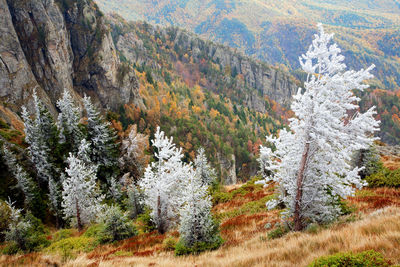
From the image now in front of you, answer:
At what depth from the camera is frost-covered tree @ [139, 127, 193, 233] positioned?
596 inches

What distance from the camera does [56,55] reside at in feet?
210

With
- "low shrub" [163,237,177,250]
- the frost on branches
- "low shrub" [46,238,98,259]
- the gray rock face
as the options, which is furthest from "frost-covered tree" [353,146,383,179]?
the gray rock face

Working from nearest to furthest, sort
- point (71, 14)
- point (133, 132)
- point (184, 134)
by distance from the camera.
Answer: point (133, 132), point (71, 14), point (184, 134)

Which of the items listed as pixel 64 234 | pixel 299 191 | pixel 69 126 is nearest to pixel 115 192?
pixel 64 234

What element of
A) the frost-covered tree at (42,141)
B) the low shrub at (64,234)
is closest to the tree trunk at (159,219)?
the low shrub at (64,234)

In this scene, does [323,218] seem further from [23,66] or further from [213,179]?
[23,66]

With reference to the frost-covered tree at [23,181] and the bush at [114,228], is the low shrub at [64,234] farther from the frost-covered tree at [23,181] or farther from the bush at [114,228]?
the bush at [114,228]

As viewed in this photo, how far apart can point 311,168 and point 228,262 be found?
4.36 meters

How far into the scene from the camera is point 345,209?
9953 millimetres

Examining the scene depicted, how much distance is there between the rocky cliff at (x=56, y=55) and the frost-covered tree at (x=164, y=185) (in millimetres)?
50119

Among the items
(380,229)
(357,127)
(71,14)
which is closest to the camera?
(380,229)

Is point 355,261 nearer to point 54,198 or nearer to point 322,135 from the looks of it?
point 322,135

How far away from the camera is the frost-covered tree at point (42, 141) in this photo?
32.4 m

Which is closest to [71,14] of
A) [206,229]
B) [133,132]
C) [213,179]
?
[133,132]
